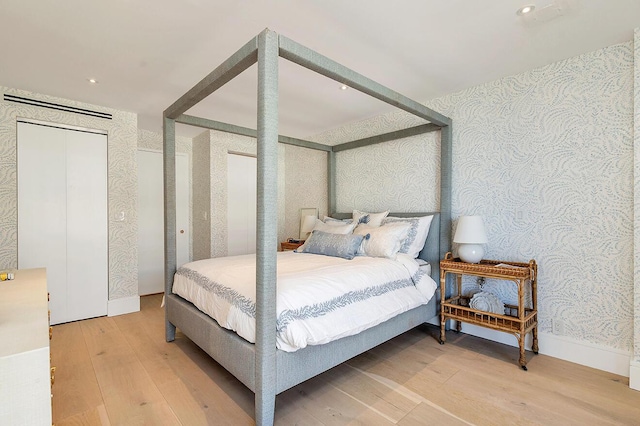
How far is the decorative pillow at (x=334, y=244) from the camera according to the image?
2852 millimetres

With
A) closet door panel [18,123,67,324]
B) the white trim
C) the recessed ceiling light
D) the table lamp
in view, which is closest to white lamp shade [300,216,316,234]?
the table lamp

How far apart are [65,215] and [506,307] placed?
444cm

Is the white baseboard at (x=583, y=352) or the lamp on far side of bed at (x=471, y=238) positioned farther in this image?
the lamp on far side of bed at (x=471, y=238)

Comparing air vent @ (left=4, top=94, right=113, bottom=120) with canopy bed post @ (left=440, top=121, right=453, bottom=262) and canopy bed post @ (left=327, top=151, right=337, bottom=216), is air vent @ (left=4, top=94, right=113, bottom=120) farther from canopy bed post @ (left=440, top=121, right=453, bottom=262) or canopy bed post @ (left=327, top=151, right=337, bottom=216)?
canopy bed post @ (left=440, top=121, right=453, bottom=262)

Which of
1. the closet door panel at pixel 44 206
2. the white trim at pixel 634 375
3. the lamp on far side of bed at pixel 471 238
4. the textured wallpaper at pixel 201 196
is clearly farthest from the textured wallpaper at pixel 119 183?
the white trim at pixel 634 375

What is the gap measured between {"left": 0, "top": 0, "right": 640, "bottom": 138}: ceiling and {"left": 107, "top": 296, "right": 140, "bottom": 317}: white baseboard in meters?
2.26

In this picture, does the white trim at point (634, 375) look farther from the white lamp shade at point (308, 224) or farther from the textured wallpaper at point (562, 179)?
the white lamp shade at point (308, 224)

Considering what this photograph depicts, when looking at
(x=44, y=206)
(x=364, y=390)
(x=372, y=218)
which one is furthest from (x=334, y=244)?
(x=44, y=206)

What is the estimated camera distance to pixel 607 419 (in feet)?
5.67

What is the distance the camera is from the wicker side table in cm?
230

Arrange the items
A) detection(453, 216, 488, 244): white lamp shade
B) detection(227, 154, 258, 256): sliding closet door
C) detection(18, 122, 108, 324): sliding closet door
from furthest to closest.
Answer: detection(227, 154, 258, 256): sliding closet door < detection(18, 122, 108, 324): sliding closet door < detection(453, 216, 488, 244): white lamp shade

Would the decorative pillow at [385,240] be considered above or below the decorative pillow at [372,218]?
below

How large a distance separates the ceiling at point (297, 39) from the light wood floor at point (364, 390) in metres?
2.33

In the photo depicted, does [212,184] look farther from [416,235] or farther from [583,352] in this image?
[583,352]
